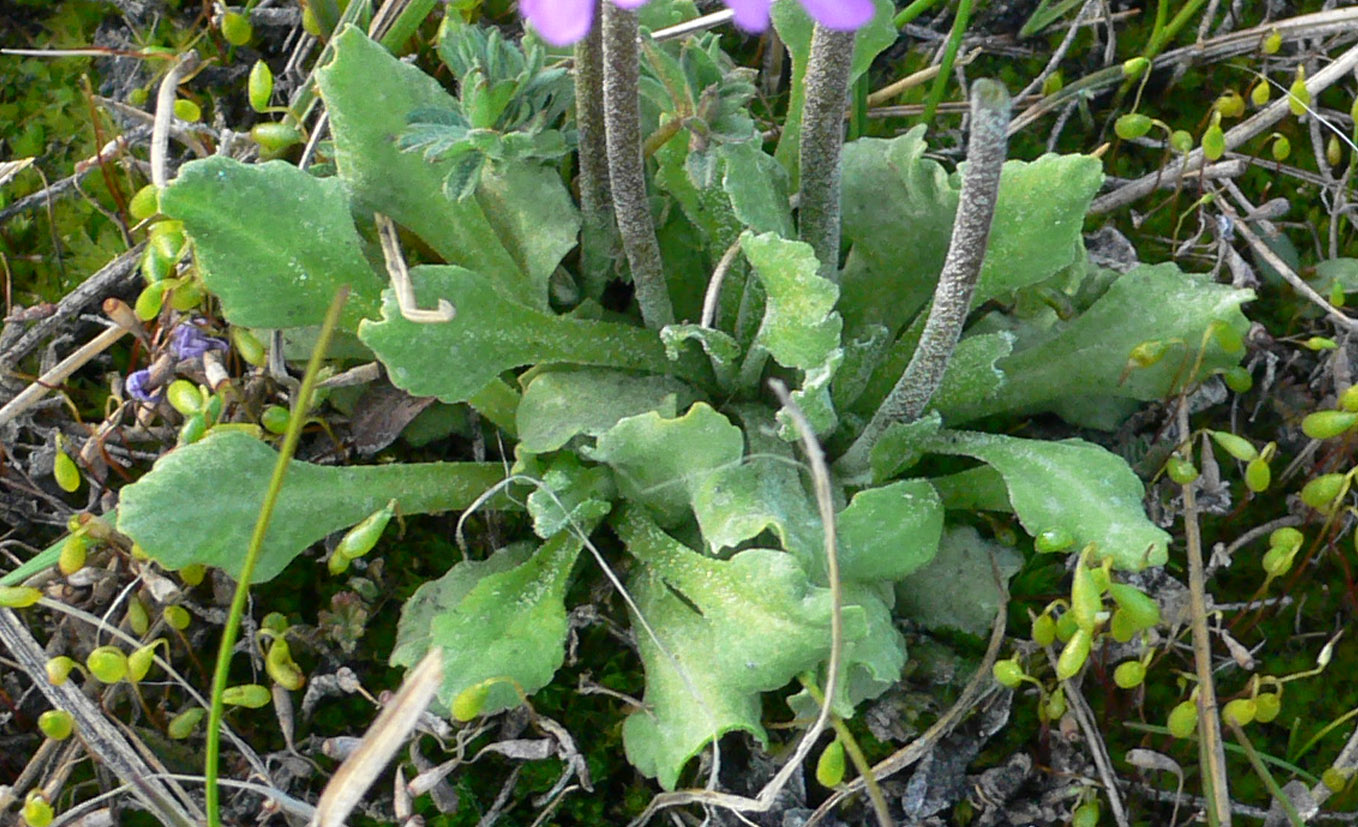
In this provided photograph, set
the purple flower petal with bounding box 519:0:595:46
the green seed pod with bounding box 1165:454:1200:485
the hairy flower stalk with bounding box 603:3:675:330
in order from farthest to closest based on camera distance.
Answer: the green seed pod with bounding box 1165:454:1200:485 < the hairy flower stalk with bounding box 603:3:675:330 < the purple flower petal with bounding box 519:0:595:46


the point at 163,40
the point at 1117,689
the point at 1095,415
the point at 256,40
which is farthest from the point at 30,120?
the point at 1117,689

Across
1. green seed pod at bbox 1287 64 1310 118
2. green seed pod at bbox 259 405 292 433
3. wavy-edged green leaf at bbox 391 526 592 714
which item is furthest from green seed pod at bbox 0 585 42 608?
green seed pod at bbox 1287 64 1310 118

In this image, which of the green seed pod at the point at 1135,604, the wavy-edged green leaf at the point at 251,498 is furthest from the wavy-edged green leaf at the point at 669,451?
the green seed pod at the point at 1135,604

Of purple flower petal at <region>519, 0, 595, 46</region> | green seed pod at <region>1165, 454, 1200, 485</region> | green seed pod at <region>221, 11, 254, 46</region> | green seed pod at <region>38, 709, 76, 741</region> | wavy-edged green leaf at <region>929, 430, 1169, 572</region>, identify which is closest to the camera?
purple flower petal at <region>519, 0, 595, 46</region>

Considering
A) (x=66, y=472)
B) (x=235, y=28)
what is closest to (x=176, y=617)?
(x=66, y=472)

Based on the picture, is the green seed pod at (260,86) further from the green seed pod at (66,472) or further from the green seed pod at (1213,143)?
the green seed pod at (1213,143)

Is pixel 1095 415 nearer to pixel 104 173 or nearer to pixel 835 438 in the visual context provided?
pixel 835 438

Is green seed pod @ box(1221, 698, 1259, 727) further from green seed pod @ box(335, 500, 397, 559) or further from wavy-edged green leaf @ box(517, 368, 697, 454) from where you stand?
green seed pod @ box(335, 500, 397, 559)

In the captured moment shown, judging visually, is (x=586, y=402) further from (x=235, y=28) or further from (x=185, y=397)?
(x=235, y=28)
